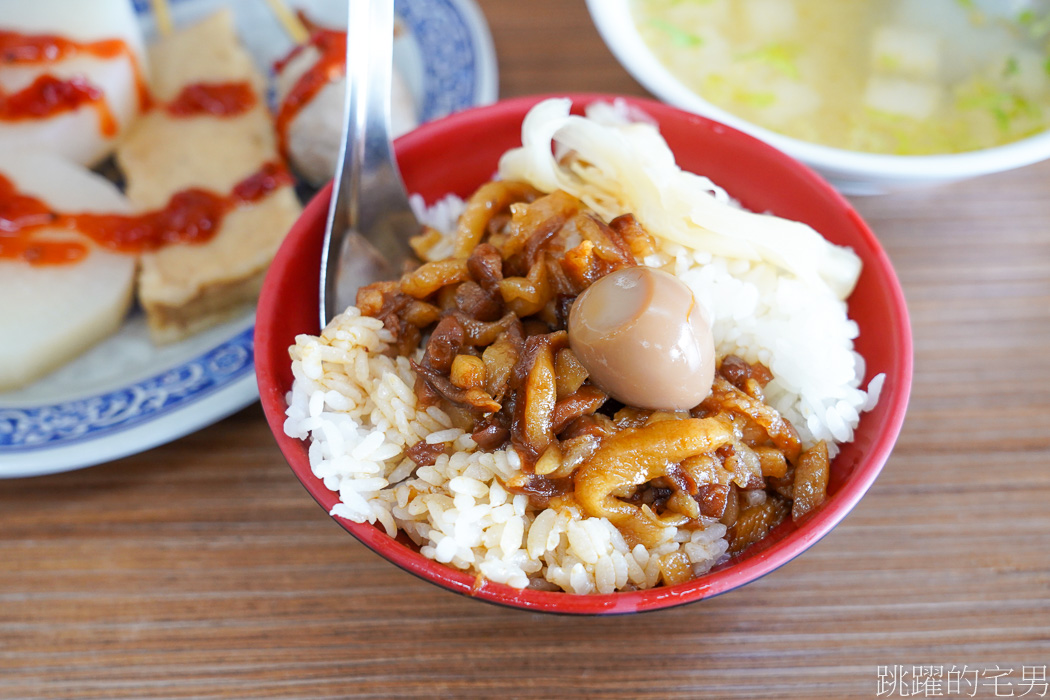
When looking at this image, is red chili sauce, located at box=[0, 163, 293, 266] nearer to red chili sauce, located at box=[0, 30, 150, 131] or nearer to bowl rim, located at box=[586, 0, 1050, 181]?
red chili sauce, located at box=[0, 30, 150, 131]

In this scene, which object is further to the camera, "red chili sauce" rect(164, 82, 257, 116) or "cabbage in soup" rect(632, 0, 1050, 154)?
"red chili sauce" rect(164, 82, 257, 116)

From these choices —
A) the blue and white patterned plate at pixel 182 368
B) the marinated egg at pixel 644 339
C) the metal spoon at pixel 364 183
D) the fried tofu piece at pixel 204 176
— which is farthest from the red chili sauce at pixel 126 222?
the marinated egg at pixel 644 339

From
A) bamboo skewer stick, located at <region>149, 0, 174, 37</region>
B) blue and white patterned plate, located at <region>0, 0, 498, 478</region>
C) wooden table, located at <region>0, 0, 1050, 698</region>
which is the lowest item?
wooden table, located at <region>0, 0, 1050, 698</region>

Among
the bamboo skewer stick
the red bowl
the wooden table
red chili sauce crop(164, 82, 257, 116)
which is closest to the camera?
the red bowl

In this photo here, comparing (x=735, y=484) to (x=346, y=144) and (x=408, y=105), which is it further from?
(x=408, y=105)

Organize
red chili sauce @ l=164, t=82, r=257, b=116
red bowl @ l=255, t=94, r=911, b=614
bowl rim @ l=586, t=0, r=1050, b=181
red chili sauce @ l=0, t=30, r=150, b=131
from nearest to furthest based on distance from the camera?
red bowl @ l=255, t=94, r=911, b=614 → bowl rim @ l=586, t=0, r=1050, b=181 → red chili sauce @ l=0, t=30, r=150, b=131 → red chili sauce @ l=164, t=82, r=257, b=116

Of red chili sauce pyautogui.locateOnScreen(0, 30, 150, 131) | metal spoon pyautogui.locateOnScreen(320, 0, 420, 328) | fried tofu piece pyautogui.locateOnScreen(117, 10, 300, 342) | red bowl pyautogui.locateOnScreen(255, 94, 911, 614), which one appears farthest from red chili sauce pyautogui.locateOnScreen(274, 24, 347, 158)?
red bowl pyautogui.locateOnScreen(255, 94, 911, 614)

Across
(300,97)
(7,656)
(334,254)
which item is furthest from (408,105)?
(7,656)

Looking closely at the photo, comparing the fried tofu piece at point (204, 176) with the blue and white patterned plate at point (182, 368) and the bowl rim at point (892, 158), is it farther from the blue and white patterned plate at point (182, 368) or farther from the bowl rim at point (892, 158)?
the bowl rim at point (892, 158)
